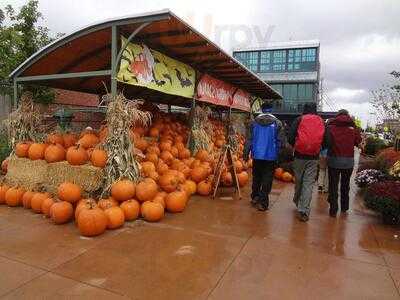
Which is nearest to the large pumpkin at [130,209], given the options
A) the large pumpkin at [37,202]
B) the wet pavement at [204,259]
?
the wet pavement at [204,259]

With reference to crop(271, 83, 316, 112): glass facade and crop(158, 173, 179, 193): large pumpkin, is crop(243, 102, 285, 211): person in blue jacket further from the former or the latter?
crop(271, 83, 316, 112): glass facade

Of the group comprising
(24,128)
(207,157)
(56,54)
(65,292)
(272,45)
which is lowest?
(65,292)

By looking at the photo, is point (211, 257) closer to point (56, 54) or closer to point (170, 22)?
point (170, 22)

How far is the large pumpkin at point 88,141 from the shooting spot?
6.16m

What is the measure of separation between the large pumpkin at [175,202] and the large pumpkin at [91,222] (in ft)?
4.53

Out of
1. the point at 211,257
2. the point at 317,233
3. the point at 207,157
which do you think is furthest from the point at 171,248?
the point at 207,157

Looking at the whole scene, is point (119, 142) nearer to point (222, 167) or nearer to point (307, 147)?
point (222, 167)

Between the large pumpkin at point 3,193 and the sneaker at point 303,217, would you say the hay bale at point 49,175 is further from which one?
the sneaker at point 303,217

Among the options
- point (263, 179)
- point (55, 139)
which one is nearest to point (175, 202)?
point (263, 179)

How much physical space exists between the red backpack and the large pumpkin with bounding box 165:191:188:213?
218 centimetres

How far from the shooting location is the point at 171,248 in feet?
14.2

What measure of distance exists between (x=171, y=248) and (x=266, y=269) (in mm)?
1213

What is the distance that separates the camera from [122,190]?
531 cm

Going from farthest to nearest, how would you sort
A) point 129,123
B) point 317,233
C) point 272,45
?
point 272,45
point 129,123
point 317,233
